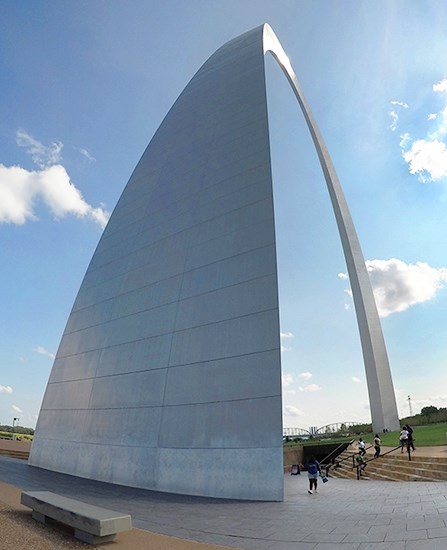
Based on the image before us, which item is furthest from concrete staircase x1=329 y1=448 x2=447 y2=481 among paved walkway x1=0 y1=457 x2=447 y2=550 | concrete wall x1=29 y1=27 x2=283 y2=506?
concrete wall x1=29 y1=27 x2=283 y2=506

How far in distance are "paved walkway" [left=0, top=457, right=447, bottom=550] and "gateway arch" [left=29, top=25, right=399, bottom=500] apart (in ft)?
3.42

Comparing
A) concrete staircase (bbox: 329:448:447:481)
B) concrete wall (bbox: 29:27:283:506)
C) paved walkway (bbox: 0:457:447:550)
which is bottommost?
paved walkway (bbox: 0:457:447:550)

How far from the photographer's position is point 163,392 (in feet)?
36.5

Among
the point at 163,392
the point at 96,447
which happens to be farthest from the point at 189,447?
the point at 96,447

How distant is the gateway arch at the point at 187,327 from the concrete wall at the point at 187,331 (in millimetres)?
44

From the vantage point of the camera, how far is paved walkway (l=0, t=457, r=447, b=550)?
16.5ft

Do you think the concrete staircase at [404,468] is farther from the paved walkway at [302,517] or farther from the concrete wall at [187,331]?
the concrete wall at [187,331]

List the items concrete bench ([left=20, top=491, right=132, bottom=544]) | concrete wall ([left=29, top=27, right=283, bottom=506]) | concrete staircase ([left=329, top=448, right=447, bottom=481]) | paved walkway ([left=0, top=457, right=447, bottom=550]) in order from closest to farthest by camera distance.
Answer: concrete bench ([left=20, top=491, right=132, bottom=544]) → paved walkway ([left=0, top=457, right=447, bottom=550]) → concrete wall ([left=29, top=27, right=283, bottom=506]) → concrete staircase ([left=329, top=448, right=447, bottom=481])

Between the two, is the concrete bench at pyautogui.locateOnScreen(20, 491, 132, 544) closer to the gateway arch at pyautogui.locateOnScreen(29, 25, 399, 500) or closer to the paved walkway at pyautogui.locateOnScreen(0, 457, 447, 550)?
the paved walkway at pyautogui.locateOnScreen(0, 457, 447, 550)

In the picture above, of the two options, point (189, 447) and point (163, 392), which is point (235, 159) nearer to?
point (163, 392)

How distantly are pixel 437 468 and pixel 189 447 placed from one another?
766cm

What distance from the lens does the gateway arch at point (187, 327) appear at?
9430 mm

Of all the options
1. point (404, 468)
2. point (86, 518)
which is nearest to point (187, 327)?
point (86, 518)

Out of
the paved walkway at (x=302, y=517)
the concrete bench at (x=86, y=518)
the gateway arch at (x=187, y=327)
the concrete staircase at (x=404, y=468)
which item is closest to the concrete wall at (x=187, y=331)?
the gateway arch at (x=187, y=327)
